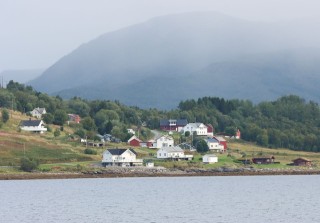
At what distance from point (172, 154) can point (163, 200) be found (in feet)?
176

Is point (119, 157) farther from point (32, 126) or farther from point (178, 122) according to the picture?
point (178, 122)

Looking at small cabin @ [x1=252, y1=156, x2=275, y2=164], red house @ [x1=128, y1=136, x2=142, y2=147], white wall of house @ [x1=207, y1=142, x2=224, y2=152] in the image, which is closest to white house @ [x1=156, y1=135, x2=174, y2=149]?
red house @ [x1=128, y1=136, x2=142, y2=147]

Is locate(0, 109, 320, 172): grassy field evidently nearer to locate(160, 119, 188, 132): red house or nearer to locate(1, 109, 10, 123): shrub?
locate(1, 109, 10, 123): shrub

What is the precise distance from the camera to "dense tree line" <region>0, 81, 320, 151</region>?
522 ft

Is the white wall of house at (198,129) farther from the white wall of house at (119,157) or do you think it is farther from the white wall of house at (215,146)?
the white wall of house at (119,157)

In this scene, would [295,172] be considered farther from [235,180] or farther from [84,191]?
[84,191]

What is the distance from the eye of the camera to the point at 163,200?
257 ft

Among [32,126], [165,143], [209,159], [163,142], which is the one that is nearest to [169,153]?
[209,159]

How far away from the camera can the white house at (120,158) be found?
123875 mm

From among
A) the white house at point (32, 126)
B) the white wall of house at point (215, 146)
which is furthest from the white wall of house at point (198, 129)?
the white house at point (32, 126)

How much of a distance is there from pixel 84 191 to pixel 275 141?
2917 inches

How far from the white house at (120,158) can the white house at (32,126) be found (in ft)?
80.1

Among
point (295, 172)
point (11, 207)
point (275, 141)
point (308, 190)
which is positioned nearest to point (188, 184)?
point (308, 190)

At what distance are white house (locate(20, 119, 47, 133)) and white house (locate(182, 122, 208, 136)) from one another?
1296 inches
